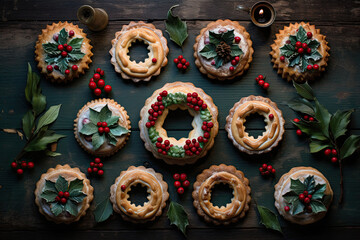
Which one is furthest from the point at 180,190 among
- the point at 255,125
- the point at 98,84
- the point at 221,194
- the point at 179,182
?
the point at 98,84

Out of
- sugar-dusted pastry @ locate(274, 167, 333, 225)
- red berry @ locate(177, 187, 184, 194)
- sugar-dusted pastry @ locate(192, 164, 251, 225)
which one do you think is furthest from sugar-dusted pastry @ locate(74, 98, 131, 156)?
sugar-dusted pastry @ locate(274, 167, 333, 225)

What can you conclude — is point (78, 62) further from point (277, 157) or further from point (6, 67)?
point (277, 157)

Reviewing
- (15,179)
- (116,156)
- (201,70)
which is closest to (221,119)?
(201,70)

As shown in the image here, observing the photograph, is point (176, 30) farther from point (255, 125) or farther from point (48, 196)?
point (48, 196)

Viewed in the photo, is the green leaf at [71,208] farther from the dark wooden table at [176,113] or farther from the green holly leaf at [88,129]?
the green holly leaf at [88,129]

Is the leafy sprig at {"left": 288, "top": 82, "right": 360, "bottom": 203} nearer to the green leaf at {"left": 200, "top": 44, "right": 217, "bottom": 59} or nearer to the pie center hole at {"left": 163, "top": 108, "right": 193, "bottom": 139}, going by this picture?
the green leaf at {"left": 200, "top": 44, "right": 217, "bottom": 59}

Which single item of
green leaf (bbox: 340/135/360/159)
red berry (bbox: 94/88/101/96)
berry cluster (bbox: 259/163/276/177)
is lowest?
berry cluster (bbox: 259/163/276/177)
